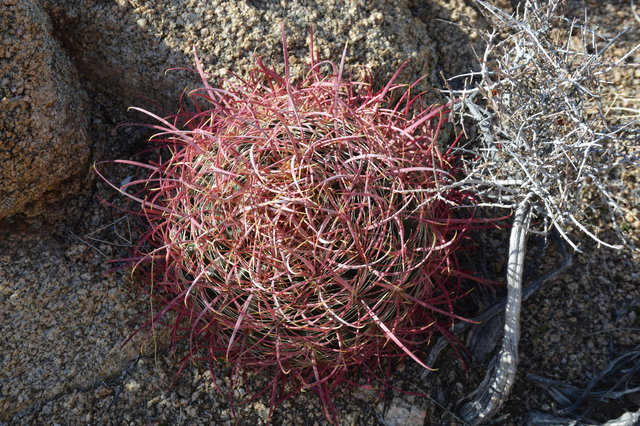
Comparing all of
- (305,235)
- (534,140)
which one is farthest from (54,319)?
(534,140)

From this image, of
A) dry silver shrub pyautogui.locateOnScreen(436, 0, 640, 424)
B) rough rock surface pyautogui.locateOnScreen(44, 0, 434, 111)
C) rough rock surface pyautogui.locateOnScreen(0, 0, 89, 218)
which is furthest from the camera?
→ rough rock surface pyautogui.locateOnScreen(44, 0, 434, 111)

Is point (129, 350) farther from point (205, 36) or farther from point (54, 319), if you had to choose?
point (205, 36)

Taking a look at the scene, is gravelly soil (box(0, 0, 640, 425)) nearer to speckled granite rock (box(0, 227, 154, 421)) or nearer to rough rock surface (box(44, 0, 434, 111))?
speckled granite rock (box(0, 227, 154, 421))

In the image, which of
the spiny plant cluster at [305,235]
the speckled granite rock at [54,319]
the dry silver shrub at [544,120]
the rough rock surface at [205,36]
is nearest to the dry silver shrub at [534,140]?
the dry silver shrub at [544,120]

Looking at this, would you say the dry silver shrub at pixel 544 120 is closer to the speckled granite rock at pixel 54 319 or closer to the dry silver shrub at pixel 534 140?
the dry silver shrub at pixel 534 140

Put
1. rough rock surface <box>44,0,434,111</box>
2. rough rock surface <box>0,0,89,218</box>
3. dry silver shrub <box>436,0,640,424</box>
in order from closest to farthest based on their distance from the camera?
dry silver shrub <box>436,0,640,424</box> < rough rock surface <box>0,0,89,218</box> < rough rock surface <box>44,0,434,111</box>

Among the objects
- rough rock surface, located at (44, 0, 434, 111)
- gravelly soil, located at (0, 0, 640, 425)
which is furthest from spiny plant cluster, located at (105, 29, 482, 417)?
rough rock surface, located at (44, 0, 434, 111)

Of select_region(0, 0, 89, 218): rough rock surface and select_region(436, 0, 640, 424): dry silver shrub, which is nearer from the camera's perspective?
select_region(436, 0, 640, 424): dry silver shrub
